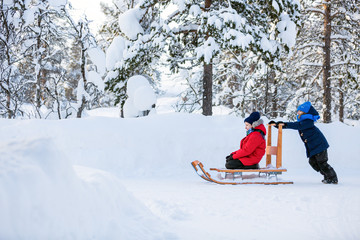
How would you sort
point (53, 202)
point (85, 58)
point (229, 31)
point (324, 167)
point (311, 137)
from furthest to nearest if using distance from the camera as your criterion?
1. point (85, 58)
2. point (229, 31)
3. point (311, 137)
4. point (324, 167)
5. point (53, 202)

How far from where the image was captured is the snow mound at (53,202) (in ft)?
7.24

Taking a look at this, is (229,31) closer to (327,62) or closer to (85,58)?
(85,58)

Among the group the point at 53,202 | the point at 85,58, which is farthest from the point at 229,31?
the point at 53,202

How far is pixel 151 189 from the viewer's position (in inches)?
222

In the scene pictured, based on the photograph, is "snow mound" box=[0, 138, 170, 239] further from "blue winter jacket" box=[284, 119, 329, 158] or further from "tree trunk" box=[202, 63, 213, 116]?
Result: "tree trunk" box=[202, 63, 213, 116]

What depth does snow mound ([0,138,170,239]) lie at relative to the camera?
221 cm

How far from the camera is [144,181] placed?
22.0 feet

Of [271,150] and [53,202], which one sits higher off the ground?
[53,202]

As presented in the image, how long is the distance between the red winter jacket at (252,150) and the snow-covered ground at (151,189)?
737 millimetres

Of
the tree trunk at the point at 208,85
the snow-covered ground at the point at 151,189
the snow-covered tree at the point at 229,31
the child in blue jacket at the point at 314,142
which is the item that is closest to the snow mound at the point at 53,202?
the snow-covered ground at the point at 151,189

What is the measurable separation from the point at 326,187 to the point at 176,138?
3910 mm

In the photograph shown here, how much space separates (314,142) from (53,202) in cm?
553

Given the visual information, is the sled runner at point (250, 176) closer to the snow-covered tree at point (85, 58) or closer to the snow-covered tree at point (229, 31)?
the snow-covered tree at point (229, 31)

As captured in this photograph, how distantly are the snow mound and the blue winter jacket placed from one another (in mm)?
4382
